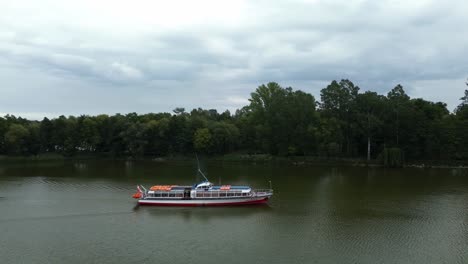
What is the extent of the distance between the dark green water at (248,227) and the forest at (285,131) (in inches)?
1309

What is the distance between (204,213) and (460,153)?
66.0 m

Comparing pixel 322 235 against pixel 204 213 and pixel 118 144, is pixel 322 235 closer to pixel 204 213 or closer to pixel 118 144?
pixel 204 213

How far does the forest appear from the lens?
8794 cm

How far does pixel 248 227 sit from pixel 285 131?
218 ft

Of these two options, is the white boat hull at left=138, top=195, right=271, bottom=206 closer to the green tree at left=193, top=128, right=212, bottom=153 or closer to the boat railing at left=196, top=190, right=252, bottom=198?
the boat railing at left=196, top=190, right=252, bottom=198

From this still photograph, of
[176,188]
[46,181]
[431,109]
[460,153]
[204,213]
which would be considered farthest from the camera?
[431,109]

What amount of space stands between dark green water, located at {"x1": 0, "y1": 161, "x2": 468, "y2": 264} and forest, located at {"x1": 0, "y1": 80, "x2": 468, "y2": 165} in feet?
109

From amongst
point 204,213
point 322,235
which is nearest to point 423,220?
point 322,235

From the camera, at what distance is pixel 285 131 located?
9994cm

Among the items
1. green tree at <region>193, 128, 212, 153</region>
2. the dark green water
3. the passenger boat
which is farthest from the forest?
the passenger boat

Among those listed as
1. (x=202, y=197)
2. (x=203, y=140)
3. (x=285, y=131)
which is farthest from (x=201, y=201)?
(x=203, y=140)

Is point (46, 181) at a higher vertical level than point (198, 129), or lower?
lower

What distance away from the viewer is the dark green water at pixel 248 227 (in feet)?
90.3

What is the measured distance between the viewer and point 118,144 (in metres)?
119
